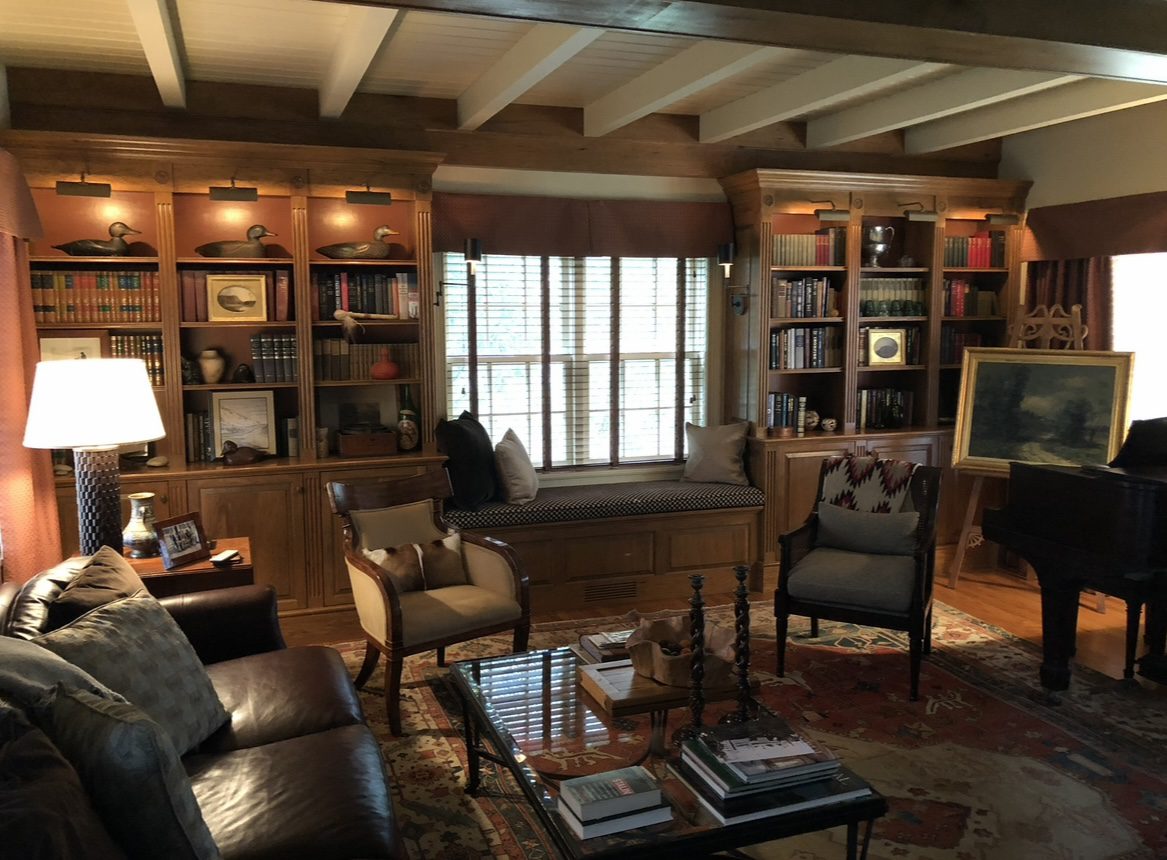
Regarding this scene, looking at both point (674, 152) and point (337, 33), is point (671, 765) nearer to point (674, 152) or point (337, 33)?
point (337, 33)

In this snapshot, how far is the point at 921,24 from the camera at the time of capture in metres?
2.58

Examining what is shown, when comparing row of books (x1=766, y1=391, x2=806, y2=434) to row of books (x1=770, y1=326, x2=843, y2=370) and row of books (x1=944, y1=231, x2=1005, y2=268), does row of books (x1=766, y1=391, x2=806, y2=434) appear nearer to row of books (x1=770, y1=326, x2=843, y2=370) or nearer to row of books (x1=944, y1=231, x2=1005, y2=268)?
row of books (x1=770, y1=326, x2=843, y2=370)

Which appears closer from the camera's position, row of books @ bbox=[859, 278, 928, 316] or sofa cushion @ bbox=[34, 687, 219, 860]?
sofa cushion @ bbox=[34, 687, 219, 860]

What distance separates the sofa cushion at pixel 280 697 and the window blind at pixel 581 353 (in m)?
2.58

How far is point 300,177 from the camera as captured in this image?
4.58m

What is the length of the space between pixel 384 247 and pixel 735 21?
2769 mm

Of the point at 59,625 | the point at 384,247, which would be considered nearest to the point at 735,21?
the point at 59,625

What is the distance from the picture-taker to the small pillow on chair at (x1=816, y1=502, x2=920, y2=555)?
4.21 meters

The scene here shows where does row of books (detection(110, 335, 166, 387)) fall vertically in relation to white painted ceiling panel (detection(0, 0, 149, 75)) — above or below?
below

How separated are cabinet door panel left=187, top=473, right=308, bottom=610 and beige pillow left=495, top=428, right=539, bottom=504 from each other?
1.05m

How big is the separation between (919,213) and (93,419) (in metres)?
4.66

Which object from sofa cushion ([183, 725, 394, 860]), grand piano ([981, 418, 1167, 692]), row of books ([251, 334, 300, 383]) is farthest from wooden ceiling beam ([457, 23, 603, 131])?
grand piano ([981, 418, 1167, 692])

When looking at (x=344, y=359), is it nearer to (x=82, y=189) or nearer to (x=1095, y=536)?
(x=82, y=189)

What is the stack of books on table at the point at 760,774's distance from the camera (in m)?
2.23
